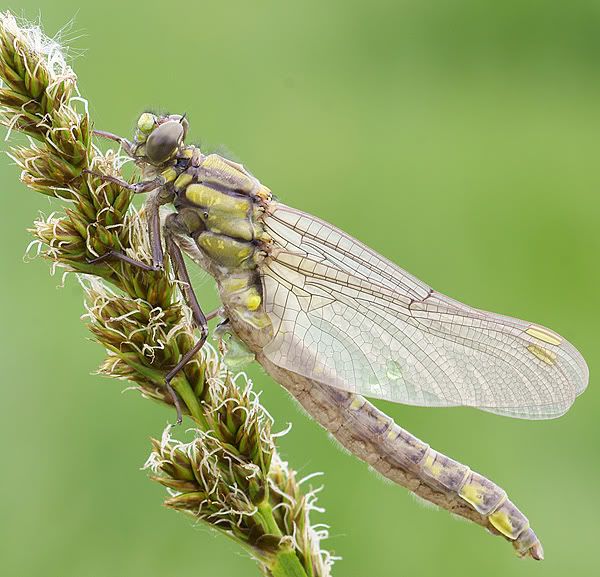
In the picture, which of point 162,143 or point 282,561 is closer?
point 282,561

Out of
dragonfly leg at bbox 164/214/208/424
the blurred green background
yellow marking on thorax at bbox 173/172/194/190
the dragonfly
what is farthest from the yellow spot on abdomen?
yellow marking on thorax at bbox 173/172/194/190

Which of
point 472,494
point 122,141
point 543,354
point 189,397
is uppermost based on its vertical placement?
point 543,354

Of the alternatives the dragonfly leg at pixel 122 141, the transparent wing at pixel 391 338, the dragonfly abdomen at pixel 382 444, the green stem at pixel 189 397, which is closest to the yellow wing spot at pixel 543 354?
the transparent wing at pixel 391 338

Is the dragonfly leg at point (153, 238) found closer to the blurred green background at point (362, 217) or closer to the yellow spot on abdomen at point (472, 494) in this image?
the blurred green background at point (362, 217)

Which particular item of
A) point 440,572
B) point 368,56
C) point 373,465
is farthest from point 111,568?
point 368,56

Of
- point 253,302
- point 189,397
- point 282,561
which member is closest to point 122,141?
point 253,302

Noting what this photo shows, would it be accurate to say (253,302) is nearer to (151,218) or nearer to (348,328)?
(348,328)

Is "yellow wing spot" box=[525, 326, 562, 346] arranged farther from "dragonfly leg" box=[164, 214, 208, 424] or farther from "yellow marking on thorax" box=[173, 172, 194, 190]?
"yellow marking on thorax" box=[173, 172, 194, 190]
